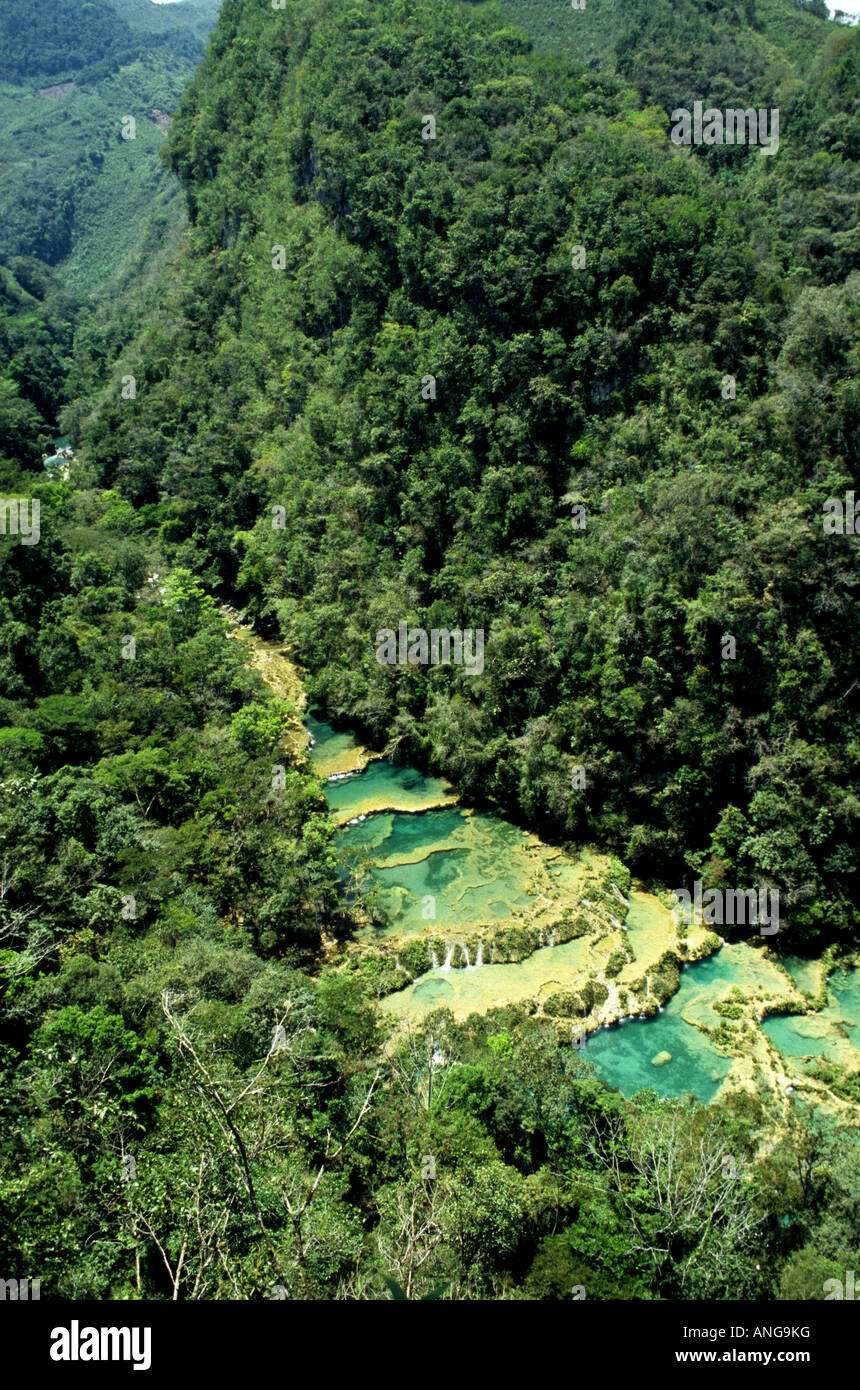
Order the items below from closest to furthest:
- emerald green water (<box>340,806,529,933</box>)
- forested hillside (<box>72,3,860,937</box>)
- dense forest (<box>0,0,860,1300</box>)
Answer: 1. dense forest (<box>0,0,860,1300</box>)
2. forested hillside (<box>72,3,860,937</box>)
3. emerald green water (<box>340,806,529,933</box>)

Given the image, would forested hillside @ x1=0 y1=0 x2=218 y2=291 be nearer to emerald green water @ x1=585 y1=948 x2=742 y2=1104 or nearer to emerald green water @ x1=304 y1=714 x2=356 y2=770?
emerald green water @ x1=304 y1=714 x2=356 y2=770

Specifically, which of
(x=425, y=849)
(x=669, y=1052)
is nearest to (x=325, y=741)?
(x=425, y=849)

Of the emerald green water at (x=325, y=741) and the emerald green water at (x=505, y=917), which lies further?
the emerald green water at (x=325, y=741)

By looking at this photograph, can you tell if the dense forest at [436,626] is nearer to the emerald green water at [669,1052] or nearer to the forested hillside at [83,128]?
the emerald green water at [669,1052]

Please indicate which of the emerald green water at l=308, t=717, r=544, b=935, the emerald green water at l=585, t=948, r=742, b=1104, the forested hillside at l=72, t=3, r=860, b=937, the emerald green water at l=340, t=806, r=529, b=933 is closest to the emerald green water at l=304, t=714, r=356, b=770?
the emerald green water at l=308, t=717, r=544, b=935

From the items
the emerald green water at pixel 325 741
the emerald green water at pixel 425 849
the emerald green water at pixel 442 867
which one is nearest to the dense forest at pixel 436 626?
the emerald green water at pixel 425 849
